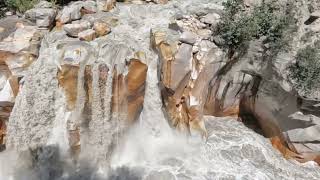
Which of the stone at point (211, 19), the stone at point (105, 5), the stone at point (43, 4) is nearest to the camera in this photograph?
the stone at point (211, 19)

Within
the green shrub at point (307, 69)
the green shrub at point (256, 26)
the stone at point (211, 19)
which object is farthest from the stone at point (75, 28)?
the green shrub at point (307, 69)

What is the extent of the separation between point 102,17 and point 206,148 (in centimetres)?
373

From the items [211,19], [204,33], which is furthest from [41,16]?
[211,19]

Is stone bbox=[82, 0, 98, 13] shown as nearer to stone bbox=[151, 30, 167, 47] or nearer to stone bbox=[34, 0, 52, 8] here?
stone bbox=[34, 0, 52, 8]

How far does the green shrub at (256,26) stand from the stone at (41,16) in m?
3.61

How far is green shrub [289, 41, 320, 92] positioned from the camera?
7.57 m

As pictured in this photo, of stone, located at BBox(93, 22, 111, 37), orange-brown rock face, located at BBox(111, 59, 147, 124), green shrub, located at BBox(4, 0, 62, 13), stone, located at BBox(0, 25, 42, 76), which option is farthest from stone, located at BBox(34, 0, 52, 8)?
orange-brown rock face, located at BBox(111, 59, 147, 124)

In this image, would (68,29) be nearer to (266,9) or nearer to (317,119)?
(266,9)

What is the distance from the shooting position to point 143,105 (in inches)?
320

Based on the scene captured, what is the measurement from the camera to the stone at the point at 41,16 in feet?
27.8

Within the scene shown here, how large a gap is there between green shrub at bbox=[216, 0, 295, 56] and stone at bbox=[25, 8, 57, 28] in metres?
3.61

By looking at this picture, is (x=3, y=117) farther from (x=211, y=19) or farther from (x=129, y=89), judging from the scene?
(x=211, y=19)

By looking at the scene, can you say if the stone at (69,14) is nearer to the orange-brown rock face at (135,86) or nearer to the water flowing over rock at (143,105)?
the water flowing over rock at (143,105)

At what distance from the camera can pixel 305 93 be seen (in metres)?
7.54
